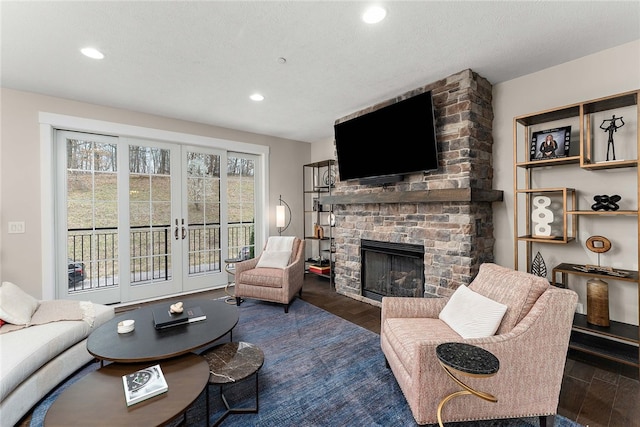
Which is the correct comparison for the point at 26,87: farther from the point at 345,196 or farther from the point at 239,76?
the point at 345,196

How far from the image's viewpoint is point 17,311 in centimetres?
214

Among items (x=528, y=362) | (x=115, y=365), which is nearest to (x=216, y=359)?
(x=115, y=365)

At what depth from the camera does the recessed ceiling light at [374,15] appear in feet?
6.12

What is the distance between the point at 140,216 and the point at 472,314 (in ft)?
13.5

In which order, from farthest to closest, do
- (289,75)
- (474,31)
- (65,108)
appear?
(65,108) < (289,75) < (474,31)

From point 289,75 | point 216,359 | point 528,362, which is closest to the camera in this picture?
point 528,362

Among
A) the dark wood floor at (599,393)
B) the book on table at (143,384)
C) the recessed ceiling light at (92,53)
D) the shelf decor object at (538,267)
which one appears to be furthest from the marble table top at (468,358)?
the recessed ceiling light at (92,53)

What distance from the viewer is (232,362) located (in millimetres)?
1778

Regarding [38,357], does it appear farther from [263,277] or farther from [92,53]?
[92,53]

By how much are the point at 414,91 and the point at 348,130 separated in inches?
37.2

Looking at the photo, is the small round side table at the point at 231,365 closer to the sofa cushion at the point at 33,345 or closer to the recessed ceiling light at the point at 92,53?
the sofa cushion at the point at 33,345

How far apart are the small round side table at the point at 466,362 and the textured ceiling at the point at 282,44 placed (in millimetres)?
2081

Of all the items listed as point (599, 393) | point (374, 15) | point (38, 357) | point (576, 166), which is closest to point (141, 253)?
point (38, 357)

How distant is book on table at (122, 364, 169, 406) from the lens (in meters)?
1.34
